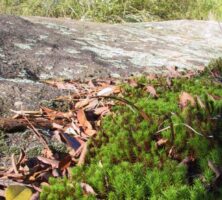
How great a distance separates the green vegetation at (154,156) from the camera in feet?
5.48

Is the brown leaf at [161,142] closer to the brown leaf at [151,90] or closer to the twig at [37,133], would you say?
the twig at [37,133]

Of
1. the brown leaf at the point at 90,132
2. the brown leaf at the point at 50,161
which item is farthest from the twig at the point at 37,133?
the brown leaf at the point at 90,132

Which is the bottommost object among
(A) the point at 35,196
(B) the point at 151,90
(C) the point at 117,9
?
(C) the point at 117,9

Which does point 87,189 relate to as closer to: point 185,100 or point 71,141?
point 71,141

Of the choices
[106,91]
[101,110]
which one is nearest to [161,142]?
[101,110]

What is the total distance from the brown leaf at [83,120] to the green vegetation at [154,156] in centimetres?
11

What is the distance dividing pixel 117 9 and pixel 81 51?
8.35 meters

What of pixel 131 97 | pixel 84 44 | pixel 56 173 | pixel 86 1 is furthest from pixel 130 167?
pixel 86 1

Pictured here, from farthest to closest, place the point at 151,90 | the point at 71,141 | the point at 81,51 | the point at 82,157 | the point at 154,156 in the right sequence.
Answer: the point at 81,51, the point at 151,90, the point at 71,141, the point at 82,157, the point at 154,156

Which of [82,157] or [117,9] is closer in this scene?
[82,157]

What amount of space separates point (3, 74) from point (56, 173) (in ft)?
3.85

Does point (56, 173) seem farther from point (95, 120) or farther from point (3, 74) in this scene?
point (3, 74)

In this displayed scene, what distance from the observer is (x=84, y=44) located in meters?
4.17

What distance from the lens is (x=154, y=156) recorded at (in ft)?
6.14
